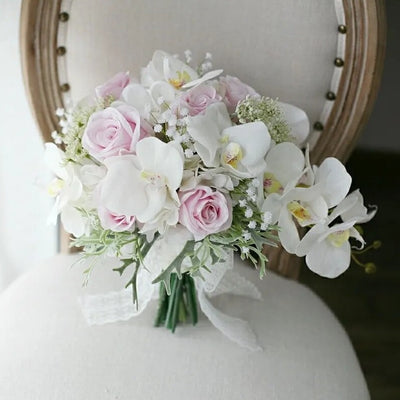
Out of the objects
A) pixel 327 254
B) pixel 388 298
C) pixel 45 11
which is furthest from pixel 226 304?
pixel 388 298

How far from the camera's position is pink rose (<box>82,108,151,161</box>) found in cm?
76

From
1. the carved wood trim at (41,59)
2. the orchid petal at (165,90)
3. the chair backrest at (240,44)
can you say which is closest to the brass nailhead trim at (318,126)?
the chair backrest at (240,44)

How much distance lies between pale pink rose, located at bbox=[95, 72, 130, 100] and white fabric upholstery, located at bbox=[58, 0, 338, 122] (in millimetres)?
104

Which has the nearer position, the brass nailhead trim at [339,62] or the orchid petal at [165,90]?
the orchid petal at [165,90]

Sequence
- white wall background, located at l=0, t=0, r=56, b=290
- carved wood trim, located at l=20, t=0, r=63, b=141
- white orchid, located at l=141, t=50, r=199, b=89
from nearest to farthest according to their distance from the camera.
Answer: white orchid, located at l=141, t=50, r=199, b=89 < carved wood trim, located at l=20, t=0, r=63, b=141 < white wall background, located at l=0, t=0, r=56, b=290

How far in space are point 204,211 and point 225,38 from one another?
311mm

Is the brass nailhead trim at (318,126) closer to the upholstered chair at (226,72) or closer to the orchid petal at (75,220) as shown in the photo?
the upholstered chair at (226,72)

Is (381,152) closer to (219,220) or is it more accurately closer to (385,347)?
(385,347)

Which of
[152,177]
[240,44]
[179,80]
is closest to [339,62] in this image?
[240,44]

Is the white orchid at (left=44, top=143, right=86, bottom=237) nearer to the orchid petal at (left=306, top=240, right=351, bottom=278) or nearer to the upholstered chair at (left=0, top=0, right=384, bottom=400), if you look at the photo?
the upholstered chair at (left=0, top=0, right=384, bottom=400)

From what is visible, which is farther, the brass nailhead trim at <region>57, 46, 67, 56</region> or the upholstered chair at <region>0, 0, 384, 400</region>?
the brass nailhead trim at <region>57, 46, 67, 56</region>

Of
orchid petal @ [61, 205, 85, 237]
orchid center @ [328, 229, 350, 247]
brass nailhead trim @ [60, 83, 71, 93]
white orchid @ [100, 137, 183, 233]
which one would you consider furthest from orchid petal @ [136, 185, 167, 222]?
brass nailhead trim @ [60, 83, 71, 93]

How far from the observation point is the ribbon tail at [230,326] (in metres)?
0.89

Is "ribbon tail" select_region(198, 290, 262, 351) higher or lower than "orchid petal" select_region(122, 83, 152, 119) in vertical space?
lower
